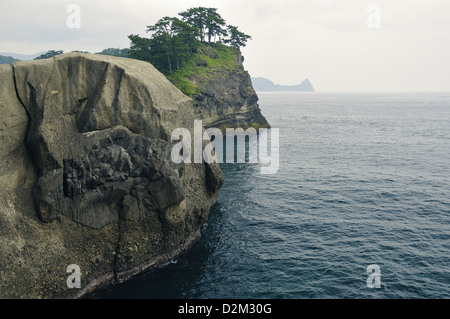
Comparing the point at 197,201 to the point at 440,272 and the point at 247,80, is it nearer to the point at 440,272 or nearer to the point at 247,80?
the point at 440,272

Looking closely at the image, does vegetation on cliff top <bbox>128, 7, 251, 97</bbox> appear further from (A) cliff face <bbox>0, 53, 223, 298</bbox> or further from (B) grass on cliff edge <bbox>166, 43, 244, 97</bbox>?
(A) cliff face <bbox>0, 53, 223, 298</bbox>

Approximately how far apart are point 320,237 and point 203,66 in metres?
78.7

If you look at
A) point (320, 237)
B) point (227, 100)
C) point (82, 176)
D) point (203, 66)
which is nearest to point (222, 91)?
point (227, 100)

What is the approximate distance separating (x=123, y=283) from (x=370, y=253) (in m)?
23.6

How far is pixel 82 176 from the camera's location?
27172mm

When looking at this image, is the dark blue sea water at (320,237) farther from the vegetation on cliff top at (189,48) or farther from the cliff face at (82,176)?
the vegetation on cliff top at (189,48)

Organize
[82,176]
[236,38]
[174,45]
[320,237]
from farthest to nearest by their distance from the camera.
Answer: [236,38] < [174,45] < [320,237] < [82,176]

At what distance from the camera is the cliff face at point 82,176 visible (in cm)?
2538

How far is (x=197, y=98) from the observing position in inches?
3514

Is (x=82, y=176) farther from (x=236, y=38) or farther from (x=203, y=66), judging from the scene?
(x=236, y=38)

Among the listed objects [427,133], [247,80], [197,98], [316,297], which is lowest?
[316,297]

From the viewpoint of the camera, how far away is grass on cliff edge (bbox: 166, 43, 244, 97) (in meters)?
88.5

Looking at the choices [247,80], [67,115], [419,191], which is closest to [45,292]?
[67,115]

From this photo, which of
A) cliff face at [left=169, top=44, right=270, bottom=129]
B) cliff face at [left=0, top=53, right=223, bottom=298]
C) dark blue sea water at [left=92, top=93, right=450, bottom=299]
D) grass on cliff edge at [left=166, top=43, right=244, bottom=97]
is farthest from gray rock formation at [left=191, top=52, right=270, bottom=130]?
cliff face at [left=0, top=53, right=223, bottom=298]
